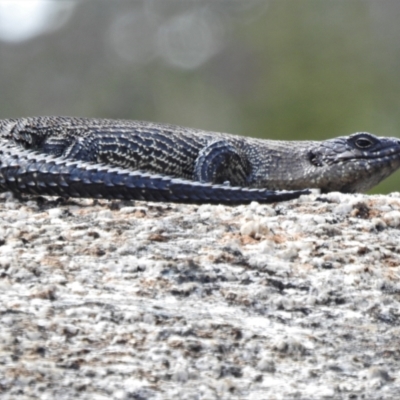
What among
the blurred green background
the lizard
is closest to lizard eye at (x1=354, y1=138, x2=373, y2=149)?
the lizard

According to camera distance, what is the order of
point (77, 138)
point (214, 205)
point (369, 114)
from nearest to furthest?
1. point (214, 205)
2. point (77, 138)
3. point (369, 114)

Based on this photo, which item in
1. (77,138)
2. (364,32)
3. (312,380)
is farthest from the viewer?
(364,32)

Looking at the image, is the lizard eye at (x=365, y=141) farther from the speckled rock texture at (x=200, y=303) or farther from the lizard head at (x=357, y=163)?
the speckled rock texture at (x=200, y=303)

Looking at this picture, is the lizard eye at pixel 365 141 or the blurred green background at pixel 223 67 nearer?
the lizard eye at pixel 365 141

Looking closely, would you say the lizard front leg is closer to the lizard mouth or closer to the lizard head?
the lizard head

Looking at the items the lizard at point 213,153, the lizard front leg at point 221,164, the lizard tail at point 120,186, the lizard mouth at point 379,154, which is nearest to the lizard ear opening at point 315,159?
the lizard at point 213,153

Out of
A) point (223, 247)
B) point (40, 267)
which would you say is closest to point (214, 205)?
point (223, 247)

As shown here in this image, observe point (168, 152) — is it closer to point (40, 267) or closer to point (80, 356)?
point (40, 267)

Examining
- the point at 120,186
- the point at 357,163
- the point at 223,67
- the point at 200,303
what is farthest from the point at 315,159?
the point at 223,67
